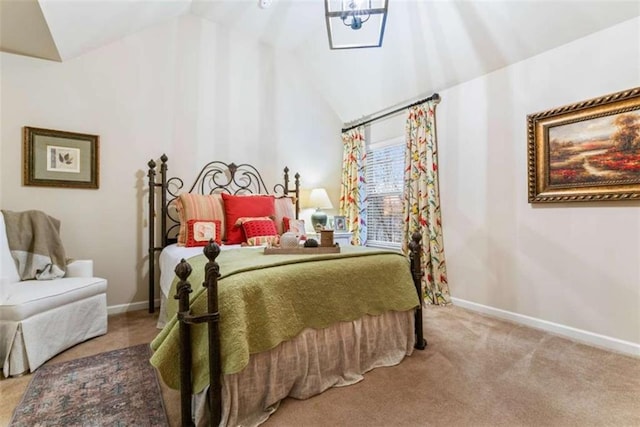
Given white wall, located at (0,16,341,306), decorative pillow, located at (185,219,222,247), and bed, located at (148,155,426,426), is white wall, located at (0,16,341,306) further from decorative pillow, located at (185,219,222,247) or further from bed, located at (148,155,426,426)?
bed, located at (148,155,426,426)

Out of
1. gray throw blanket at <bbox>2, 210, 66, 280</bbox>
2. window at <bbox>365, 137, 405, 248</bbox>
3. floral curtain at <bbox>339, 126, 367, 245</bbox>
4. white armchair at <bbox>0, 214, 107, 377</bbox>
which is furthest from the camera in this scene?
floral curtain at <bbox>339, 126, 367, 245</bbox>

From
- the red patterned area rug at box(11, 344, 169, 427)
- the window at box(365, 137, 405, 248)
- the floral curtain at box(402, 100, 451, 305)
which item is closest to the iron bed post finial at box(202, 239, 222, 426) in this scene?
the red patterned area rug at box(11, 344, 169, 427)

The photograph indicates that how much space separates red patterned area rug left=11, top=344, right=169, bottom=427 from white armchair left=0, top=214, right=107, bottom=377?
5.9 inches

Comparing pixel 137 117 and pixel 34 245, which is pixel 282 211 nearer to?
pixel 137 117

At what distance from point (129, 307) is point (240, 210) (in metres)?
1.49

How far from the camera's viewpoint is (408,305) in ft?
6.84

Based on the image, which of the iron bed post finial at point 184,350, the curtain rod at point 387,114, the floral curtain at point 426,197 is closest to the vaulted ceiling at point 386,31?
the curtain rod at point 387,114

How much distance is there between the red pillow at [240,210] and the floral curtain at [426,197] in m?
1.62

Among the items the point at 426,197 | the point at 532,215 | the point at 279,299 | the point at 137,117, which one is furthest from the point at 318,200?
the point at 279,299

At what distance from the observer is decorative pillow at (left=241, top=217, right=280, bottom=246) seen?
9.50 ft

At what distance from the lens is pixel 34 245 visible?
2.38 meters

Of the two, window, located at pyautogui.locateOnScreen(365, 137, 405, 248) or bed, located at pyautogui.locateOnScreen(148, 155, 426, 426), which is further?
window, located at pyautogui.locateOnScreen(365, 137, 405, 248)

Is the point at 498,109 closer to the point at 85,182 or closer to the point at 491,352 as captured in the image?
the point at 491,352

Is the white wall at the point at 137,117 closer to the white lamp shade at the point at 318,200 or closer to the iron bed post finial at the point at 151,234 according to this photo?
the iron bed post finial at the point at 151,234
